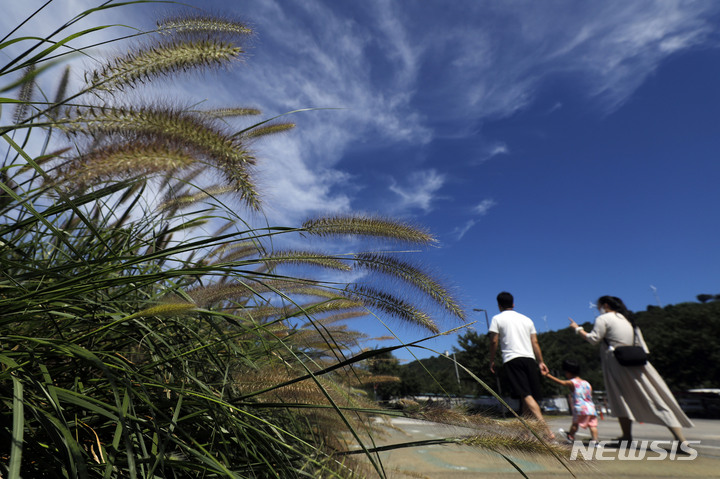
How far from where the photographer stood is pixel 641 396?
3.31 metres

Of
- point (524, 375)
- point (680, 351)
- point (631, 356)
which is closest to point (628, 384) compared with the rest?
point (631, 356)

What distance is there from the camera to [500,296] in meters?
3.96

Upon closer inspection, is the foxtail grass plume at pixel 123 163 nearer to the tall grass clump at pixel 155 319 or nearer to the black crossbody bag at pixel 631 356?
the tall grass clump at pixel 155 319

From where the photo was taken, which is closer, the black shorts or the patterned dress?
the black shorts

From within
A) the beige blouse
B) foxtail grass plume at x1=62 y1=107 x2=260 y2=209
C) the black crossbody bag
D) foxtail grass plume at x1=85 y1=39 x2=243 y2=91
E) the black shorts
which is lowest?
the black shorts

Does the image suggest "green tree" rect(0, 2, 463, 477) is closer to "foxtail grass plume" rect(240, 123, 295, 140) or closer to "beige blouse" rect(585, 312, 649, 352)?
"foxtail grass plume" rect(240, 123, 295, 140)

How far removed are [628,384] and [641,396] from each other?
0.14m

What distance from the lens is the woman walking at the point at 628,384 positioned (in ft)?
10.3

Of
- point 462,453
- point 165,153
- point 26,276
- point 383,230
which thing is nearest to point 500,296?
point 462,453

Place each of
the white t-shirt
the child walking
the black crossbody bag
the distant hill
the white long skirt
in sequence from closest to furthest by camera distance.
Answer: the white long skirt < the black crossbody bag < the white t-shirt < the child walking < the distant hill

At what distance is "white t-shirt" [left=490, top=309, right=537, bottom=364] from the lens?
351 centimetres

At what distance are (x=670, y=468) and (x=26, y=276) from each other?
294 centimetres

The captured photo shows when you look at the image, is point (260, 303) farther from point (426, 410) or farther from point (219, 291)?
point (426, 410)

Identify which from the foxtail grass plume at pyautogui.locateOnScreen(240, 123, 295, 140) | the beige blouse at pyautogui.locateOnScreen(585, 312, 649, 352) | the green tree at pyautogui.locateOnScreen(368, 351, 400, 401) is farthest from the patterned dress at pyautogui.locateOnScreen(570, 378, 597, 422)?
the foxtail grass plume at pyautogui.locateOnScreen(240, 123, 295, 140)
